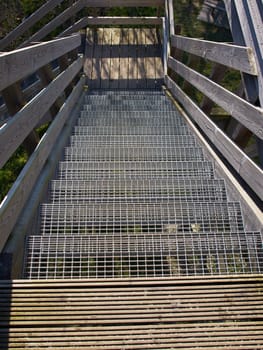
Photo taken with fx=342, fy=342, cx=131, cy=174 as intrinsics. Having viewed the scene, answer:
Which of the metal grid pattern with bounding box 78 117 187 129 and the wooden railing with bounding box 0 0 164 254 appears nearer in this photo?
the wooden railing with bounding box 0 0 164 254

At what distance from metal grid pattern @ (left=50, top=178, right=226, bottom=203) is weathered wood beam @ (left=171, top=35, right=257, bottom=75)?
121 cm

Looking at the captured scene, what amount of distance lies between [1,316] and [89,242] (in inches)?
33.7

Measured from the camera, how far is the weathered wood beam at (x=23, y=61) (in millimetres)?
2469

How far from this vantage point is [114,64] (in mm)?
9242

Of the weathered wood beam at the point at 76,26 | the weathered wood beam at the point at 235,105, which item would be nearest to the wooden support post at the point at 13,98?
the weathered wood beam at the point at 235,105

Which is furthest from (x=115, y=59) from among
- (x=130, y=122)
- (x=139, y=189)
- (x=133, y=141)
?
(x=139, y=189)

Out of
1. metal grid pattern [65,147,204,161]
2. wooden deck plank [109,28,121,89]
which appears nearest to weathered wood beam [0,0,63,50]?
wooden deck plank [109,28,121,89]

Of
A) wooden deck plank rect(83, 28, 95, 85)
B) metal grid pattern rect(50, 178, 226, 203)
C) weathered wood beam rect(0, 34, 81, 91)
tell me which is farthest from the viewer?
wooden deck plank rect(83, 28, 95, 85)

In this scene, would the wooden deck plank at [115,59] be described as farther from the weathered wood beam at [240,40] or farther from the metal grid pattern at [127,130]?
the weathered wood beam at [240,40]

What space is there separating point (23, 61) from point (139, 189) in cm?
169

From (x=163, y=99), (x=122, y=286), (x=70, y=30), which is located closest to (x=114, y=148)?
(x=122, y=286)

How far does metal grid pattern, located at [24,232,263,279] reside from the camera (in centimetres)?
272

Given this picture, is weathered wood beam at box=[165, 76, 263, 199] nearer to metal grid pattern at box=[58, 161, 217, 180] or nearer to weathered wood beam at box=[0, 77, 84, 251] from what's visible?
metal grid pattern at box=[58, 161, 217, 180]

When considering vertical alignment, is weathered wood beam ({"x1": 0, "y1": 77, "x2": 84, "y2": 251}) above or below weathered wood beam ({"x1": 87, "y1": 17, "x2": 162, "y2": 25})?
below
